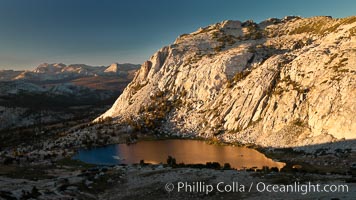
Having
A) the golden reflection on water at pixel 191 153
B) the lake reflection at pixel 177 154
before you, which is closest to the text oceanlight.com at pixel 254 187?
the golden reflection on water at pixel 191 153

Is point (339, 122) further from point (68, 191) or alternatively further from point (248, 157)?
point (68, 191)

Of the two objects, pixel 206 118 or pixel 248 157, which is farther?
pixel 206 118

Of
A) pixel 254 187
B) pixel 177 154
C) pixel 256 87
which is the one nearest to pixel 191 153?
pixel 177 154

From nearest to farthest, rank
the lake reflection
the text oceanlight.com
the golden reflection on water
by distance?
the text oceanlight.com → the golden reflection on water → the lake reflection

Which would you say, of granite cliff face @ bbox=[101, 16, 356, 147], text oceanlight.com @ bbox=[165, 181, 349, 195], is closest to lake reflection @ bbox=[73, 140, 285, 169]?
granite cliff face @ bbox=[101, 16, 356, 147]

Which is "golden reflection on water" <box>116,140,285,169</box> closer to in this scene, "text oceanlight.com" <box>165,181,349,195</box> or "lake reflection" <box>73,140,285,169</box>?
"lake reflection" <box>73,140,285,169</box>

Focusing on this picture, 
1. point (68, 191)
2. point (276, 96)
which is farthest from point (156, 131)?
point (68, 191)

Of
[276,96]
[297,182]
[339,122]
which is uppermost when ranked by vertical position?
[276,96]
